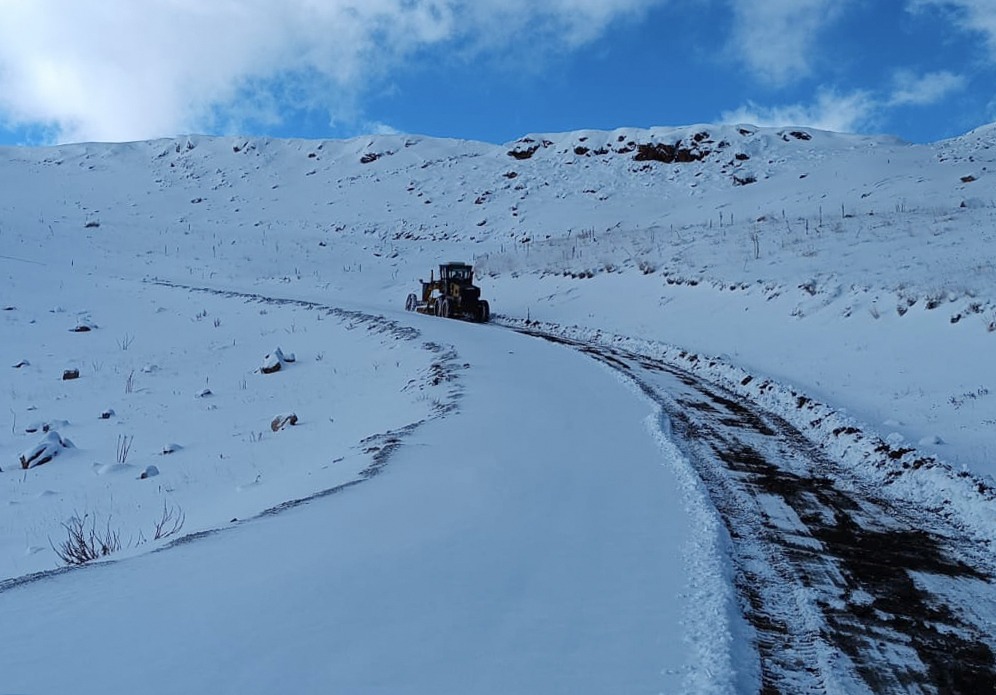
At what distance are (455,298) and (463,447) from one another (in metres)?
17.1

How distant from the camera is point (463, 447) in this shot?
688 cm

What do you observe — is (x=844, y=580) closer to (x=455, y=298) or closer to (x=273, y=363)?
(x=273, y=363)

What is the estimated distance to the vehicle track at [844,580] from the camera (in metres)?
3.21

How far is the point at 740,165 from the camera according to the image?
58875 mm

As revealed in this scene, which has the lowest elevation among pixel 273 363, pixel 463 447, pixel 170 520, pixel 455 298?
pixel 170 520

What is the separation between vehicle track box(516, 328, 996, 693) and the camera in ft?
10.5

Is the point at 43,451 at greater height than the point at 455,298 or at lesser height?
lesser

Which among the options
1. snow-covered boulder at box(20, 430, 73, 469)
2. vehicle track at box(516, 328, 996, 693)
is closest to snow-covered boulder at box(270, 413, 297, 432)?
snow-covered boulder at box(20, 430, 73, 469)

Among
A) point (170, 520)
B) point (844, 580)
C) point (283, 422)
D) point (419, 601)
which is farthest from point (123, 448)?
point (844, 580)

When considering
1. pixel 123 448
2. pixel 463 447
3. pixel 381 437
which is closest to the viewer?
pixel 463 447

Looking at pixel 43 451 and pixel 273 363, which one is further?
pixel 273 363

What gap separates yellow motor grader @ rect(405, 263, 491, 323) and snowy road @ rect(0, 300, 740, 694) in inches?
690

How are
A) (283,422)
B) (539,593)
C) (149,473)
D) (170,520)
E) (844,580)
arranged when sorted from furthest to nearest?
1. (283,422)
2. (149,473)
3. (170,520)
4. (844,580)
5. (539,593)

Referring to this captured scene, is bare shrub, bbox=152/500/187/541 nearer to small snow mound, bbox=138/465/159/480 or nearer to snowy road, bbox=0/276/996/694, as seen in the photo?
small snow mound, bbox=138/465/159/480
